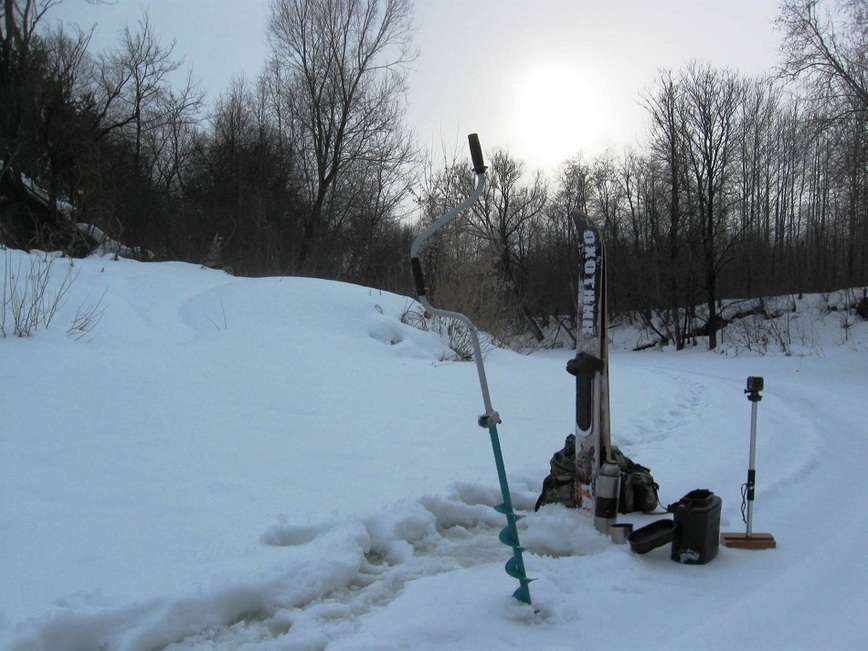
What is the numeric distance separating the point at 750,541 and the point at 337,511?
240 centimetres

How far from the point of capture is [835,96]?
15.6m

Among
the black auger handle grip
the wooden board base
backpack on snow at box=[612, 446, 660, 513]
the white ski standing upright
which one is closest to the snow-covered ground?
the wooden board base

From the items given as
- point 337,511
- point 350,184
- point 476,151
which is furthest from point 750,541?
point 350,184

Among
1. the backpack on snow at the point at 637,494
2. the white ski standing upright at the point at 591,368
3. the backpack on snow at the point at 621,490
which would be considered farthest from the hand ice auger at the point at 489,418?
the backpack on snow at the point at 637,494

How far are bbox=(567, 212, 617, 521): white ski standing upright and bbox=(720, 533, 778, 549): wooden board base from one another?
2.56 ft

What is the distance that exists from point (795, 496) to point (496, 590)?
2.79 metres

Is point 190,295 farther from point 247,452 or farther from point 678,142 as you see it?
point 678,142

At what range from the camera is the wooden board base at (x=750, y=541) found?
360cm

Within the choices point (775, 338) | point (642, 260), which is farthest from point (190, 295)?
point (642, 260)

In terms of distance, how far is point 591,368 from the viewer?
13.8 ft

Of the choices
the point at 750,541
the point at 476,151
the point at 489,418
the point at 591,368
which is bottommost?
the point at 750,541

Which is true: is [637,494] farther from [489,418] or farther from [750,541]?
[489,418]

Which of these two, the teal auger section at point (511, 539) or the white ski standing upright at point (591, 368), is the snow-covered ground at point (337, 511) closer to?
the teal auger section at point (511, 539)

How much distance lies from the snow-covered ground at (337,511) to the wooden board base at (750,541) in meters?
0.05
